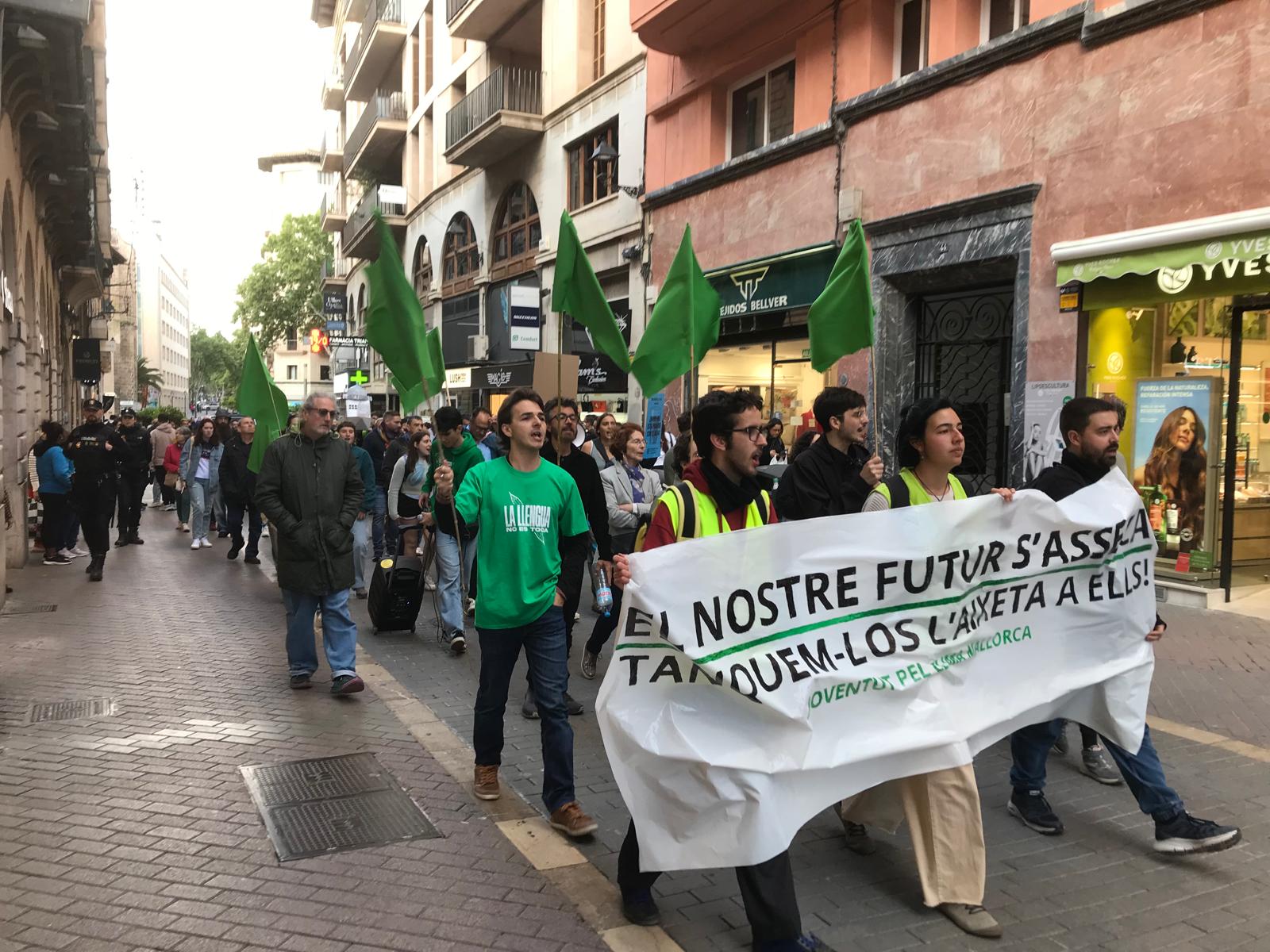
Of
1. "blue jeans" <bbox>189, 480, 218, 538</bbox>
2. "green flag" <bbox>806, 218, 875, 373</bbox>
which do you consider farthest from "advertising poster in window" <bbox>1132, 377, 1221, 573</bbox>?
"blue jeans" <bbox>189, 480, 218, 538</bbox>

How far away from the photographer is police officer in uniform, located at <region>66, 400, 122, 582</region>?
11797mm

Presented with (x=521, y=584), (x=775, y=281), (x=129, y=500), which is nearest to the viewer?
(x=521, y=584)

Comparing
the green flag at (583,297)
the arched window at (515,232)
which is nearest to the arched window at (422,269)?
the arched window at (515,232)

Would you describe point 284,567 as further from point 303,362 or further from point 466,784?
point 303,362

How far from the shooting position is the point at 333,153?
47.4 m

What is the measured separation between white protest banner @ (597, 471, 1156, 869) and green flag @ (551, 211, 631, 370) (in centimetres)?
252

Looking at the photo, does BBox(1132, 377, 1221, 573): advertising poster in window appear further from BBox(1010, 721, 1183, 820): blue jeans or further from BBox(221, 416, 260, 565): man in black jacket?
BBox(221, 416, 260, 565): man in black jacket

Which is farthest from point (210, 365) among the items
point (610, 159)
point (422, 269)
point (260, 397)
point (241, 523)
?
point (260, 397)

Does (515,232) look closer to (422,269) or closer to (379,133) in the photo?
(422,269)

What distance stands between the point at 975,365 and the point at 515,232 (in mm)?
14923

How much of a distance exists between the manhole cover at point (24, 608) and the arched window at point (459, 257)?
18631 millimetres

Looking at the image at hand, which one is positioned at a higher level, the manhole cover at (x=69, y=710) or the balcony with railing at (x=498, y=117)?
the balcony with railing at (x=498, y=117)

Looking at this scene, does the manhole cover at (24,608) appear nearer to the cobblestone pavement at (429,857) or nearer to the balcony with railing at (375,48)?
the cobblestone pavement at (429,857)

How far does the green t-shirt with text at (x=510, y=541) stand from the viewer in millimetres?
4449
